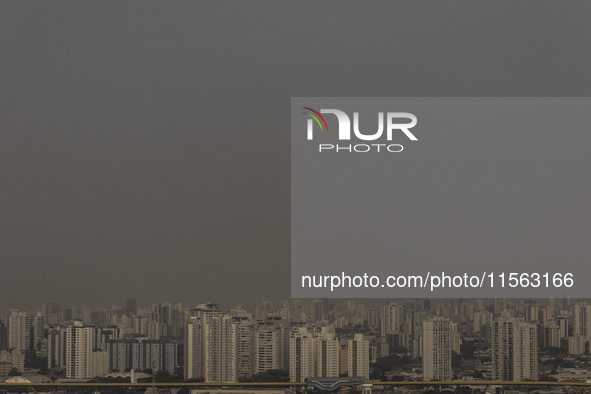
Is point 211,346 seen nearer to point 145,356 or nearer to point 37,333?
point 145,356

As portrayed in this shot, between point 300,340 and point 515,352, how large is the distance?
1083 millimetres

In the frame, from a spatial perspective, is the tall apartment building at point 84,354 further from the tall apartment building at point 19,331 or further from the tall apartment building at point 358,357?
the tall apartment building at point 358,357

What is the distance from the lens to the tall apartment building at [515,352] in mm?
2645

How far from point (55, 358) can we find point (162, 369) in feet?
1.86

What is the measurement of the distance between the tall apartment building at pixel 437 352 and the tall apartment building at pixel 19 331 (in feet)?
6.61

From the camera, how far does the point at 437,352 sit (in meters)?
2.66

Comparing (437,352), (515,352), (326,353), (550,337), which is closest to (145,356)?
(326,353)

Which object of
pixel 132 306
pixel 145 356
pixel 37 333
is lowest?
pixel 145 356

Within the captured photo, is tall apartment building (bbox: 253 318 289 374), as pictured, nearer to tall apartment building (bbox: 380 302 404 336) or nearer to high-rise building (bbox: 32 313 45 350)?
tall apartment building (bbox: 380 302 404 336)

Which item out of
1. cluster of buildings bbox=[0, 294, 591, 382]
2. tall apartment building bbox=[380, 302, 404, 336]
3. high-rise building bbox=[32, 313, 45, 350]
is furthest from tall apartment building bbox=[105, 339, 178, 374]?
tall apartment building bbox=[380, 302, 404, 336]

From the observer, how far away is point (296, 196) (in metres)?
2.65

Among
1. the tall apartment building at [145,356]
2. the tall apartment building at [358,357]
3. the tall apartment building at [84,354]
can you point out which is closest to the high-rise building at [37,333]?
the tall apartment building at [84,354]

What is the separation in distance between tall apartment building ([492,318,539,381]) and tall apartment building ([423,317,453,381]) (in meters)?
0.23

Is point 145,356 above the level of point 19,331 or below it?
below
